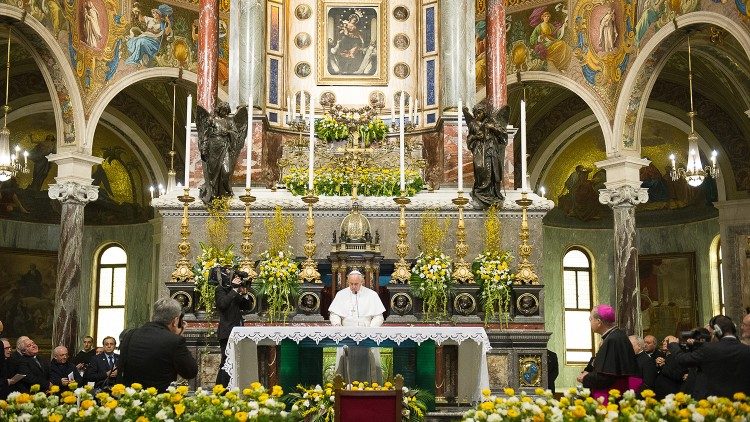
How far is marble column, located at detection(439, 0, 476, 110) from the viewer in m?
13.7

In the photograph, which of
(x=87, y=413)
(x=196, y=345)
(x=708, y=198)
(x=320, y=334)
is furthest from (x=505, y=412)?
(x=708, y=198)

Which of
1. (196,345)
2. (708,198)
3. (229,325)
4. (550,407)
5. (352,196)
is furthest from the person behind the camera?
(708,198)

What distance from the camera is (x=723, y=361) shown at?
6605 mm

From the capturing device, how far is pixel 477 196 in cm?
1223

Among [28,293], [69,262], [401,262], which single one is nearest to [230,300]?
[401,262]

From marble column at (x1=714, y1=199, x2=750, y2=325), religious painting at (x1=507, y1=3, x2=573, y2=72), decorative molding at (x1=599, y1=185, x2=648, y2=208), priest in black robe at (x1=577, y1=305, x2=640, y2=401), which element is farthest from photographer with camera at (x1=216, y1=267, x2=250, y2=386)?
marble column at (x1=714, y1=199, x2=750, y2=325)

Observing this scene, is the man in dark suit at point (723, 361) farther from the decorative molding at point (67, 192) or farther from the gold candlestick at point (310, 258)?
the decorative molding at point (67, 192)

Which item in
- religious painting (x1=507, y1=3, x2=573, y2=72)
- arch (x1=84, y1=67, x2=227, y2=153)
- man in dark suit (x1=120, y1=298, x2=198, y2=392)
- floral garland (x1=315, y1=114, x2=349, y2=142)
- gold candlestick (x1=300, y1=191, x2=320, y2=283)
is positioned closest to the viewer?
man in dark suit (x1=120, y1=298, x2=198, y2=392)

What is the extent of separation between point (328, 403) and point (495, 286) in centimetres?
337

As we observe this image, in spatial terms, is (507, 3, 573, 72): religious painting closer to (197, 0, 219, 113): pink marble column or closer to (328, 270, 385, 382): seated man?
(197, 0, 219, 113): pink marble column

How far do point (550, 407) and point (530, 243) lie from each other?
638 centimetres

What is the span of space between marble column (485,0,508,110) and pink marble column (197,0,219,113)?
159 inches

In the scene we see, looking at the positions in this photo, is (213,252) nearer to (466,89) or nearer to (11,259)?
(466,89)

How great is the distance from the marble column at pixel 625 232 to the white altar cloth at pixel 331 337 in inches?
341
